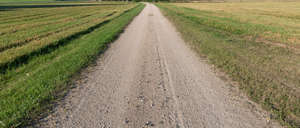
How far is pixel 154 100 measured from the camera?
14.2 ft

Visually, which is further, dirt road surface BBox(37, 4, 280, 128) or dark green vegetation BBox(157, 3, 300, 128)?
dark green vegetation BBox(157, 3, 300, 128)

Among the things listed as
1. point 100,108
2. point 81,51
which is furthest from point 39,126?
point 81,51

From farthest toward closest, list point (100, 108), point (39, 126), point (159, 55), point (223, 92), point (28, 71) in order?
point (159, 55) < point (28, 71) < point (223, 92) < point (100, 108) < point (39, 126)

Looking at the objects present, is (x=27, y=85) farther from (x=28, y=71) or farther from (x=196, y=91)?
(x=196, y=91)

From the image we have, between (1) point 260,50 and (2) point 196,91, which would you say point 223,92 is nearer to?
(2) point 196,91

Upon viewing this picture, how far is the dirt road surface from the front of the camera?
353cm

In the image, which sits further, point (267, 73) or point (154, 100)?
point (267, 73)

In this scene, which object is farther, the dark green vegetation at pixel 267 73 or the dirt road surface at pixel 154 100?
the dark green vegetation at pixel 267 73

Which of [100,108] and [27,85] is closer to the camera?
[100,108]

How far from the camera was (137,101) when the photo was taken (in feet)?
14.0

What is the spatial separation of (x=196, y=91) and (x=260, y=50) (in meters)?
6.43

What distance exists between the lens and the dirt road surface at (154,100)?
353 centimetres

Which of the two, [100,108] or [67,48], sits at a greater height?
[67,48]

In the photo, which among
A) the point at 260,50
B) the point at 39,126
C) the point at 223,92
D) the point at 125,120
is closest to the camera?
the point at 39,126
